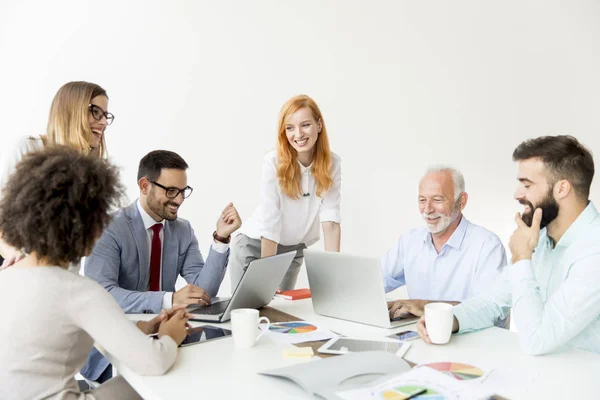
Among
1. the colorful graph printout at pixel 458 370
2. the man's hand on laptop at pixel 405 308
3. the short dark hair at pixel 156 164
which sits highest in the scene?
the short dark hair at pixel 156 164

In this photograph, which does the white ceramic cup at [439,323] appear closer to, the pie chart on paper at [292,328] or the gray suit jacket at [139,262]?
the pie chart on paper at [292,328]

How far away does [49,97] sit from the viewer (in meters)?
3.85

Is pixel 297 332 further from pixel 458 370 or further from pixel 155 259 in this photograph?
pixel 155 259

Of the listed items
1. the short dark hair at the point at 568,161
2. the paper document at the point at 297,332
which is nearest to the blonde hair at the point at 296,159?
the paper document at the point at 297,332

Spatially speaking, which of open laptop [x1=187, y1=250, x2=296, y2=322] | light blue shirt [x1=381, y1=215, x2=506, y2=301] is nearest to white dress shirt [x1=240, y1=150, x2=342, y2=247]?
light blue shirt [x1=381, y1=215, x2=506, y2=301]

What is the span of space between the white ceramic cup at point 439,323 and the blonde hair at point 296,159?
5.08 ft

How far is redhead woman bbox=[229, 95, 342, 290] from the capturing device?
2.95 metres

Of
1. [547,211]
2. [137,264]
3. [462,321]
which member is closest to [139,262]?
[137,264]

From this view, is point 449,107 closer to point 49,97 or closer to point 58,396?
point 49,97

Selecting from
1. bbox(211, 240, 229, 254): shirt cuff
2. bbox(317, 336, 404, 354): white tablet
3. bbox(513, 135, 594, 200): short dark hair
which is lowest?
bbox(317, 336, 404, 354): white tablet

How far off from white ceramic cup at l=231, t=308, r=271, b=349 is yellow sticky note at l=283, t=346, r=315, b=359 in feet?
0.32

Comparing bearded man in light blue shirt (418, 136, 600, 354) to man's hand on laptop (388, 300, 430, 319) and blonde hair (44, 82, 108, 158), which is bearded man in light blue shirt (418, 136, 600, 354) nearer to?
man's hand on laptop (388, 300, 430, 319)

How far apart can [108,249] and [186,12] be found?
8.43 feet

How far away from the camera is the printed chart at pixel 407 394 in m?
1.14
